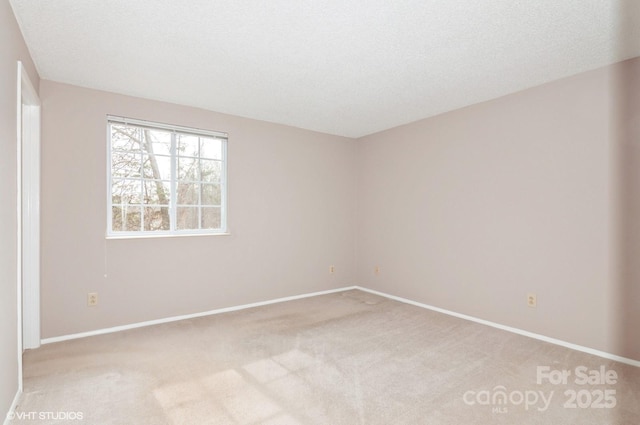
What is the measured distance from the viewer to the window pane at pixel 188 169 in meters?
3.86

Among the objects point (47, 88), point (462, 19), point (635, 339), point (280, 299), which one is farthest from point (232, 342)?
point (635, 339)

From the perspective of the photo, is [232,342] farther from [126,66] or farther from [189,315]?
[126,66]

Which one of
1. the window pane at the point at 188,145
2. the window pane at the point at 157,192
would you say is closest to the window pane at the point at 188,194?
the window pane at the point at 157,192

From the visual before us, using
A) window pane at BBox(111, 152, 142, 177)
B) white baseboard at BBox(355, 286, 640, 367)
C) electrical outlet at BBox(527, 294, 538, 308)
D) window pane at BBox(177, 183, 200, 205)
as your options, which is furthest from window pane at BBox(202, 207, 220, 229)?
electrical outlet at BBox(527, 294, 538, 308)

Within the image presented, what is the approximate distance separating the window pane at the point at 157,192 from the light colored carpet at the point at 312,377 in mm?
1329

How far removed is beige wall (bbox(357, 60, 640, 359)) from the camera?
272 cm

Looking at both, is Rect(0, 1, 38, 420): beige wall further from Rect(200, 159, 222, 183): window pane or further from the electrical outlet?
the electrical outlet

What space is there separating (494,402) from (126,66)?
12.1 ft

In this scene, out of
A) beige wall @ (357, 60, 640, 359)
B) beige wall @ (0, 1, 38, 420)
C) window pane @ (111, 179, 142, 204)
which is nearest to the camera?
beige wall @ (0, 1, 38, 420)

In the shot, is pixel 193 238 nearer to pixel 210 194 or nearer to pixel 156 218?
pixel 156 218

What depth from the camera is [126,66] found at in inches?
110

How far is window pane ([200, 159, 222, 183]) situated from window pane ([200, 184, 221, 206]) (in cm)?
7

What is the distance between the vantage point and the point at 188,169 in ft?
12.8

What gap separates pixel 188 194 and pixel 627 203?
13.7 feet
